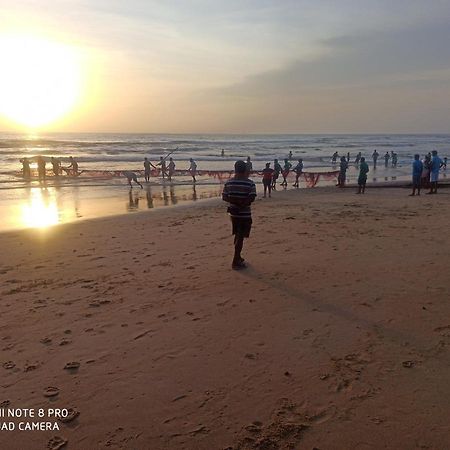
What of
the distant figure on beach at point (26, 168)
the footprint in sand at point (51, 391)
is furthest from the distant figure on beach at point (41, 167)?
the footprint in sand at point (51, 391)

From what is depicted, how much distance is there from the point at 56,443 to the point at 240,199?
4351 millimetres

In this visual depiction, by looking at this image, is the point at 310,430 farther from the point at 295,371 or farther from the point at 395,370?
the point at 395,370

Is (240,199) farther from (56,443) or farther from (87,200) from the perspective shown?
(87,200)

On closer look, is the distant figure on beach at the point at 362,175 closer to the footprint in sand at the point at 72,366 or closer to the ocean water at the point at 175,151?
the footprint in sand at the point at 72,366

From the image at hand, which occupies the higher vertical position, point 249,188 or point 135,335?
point 249,188

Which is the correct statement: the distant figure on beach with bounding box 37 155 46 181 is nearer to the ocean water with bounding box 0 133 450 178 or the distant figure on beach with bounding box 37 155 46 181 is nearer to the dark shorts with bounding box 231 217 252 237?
the ocean water with bounding box 0 133 450 178

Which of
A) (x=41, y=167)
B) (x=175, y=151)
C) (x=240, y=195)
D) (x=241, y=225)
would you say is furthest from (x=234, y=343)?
(x=175, y=151)

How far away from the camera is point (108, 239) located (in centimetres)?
948

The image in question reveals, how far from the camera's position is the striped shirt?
6.50 metres

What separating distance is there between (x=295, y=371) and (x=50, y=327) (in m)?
2.85

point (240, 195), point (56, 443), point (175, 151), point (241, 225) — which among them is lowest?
point (56, 443)

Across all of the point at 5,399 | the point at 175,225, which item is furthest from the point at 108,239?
the point at 5,399

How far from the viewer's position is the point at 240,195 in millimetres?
6531

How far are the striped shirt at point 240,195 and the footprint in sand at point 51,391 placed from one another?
3.81 m
